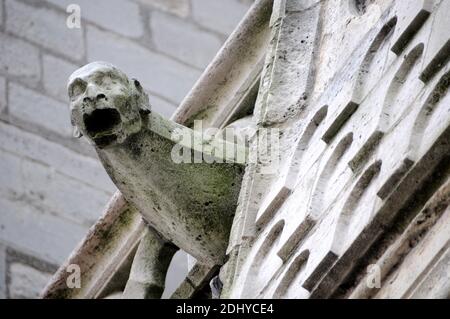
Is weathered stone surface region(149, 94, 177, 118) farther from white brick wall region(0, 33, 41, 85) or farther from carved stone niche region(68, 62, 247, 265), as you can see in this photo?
carved stone niche region(68, 62, 247, 265)

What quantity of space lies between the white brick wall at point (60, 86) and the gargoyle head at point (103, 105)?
2.95 metres

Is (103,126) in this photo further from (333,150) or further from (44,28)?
(44,28)

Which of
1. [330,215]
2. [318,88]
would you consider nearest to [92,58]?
[318,88]

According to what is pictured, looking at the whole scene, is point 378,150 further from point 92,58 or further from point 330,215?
point 92,58

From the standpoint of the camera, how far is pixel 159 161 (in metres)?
5.05

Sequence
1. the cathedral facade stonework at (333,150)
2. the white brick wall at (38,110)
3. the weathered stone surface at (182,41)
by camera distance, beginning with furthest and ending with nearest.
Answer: the weathered stone surface at (182,41), the white brick wall at (38,110), the cathedral facade stonework at (333,150)

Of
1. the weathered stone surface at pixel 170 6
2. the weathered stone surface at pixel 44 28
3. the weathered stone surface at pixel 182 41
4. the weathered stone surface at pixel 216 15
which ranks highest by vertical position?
the weathered stone surface at pixel 216 15

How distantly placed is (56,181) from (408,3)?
3.37 m

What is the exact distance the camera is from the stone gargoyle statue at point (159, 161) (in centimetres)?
492

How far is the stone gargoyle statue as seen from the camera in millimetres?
4922

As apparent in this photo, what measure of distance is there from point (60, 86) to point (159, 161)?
3309 mm

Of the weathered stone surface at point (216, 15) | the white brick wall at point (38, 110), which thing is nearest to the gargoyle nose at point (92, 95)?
the white brick wall at point (38, 110)

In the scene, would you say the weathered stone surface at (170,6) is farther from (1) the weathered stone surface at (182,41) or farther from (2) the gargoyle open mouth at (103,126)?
(2) the gargoyle open mouth at (103,126)
